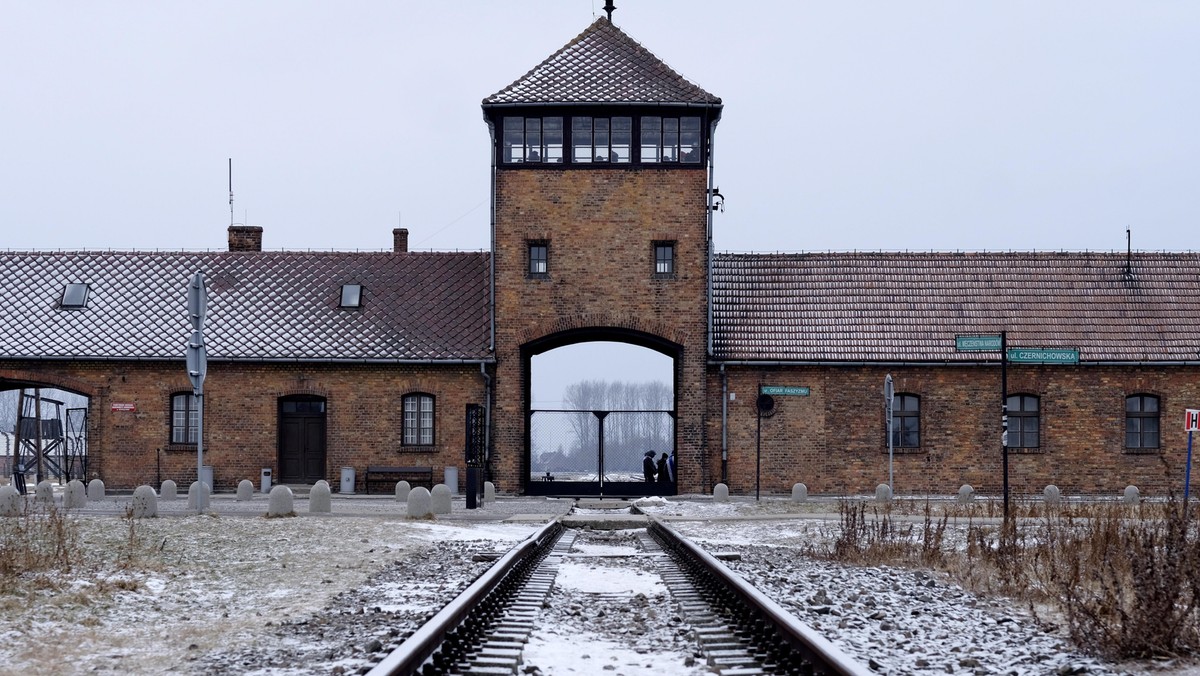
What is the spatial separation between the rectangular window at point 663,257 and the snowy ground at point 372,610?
52.3 ft

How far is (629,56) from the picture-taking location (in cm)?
3428

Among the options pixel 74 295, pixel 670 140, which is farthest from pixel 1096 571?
pixel 74 295

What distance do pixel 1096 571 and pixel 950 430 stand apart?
2258cm

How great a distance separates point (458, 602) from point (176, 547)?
23.0 feet

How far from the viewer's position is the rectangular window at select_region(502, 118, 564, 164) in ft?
108

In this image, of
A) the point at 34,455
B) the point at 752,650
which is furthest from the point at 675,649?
the point at 34,455

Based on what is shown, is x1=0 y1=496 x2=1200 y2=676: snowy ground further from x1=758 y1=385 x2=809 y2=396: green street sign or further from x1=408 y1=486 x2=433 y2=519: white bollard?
x1=758 y1=385 x2=809 y2=396: green street sign

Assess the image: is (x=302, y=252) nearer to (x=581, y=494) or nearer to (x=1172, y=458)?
(x=581, y=494)

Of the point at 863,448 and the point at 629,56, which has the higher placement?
the point at 629,56

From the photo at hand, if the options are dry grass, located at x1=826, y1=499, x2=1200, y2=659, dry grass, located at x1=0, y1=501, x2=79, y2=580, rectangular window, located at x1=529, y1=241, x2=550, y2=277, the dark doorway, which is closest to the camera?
dry grass, located at x1=826, y1=499, x2=1200, y2=659

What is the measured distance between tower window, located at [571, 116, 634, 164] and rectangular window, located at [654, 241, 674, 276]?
7.40 ft

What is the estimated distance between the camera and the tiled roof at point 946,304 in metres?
33.3

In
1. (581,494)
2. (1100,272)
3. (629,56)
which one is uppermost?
(629,56)

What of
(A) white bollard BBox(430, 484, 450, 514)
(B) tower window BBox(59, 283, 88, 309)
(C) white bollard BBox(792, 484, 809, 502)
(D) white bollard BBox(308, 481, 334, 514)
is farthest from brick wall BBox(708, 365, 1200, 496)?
(B) tower window BBox(59, 283, 88, 309)
